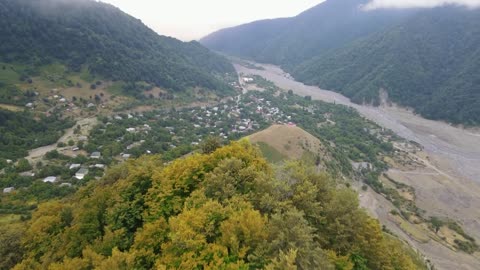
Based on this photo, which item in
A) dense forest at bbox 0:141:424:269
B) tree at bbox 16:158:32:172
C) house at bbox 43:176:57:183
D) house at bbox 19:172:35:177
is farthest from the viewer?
tree at bbox 16:158:32:172

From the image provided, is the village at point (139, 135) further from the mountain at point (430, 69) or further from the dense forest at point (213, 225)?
the mountain at point (430, 69)

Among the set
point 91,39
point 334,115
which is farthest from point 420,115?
point 91,39

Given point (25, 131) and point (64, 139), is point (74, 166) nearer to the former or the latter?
point (64, 139)

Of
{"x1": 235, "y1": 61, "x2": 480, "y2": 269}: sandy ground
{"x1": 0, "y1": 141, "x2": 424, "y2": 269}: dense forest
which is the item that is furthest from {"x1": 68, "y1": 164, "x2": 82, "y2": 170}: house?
{"x1": 235, "y1": 61, "x2": 480, "y2": 269}: sandy ground

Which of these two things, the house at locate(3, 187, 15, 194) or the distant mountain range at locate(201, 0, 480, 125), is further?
the distant mountain range at locate(201, 0, 480, 125)

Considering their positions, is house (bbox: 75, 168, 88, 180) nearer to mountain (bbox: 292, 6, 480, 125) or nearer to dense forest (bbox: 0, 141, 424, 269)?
dense forest (bbox: 0, 141, 424, 269)

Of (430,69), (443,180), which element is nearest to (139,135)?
(443,180)
